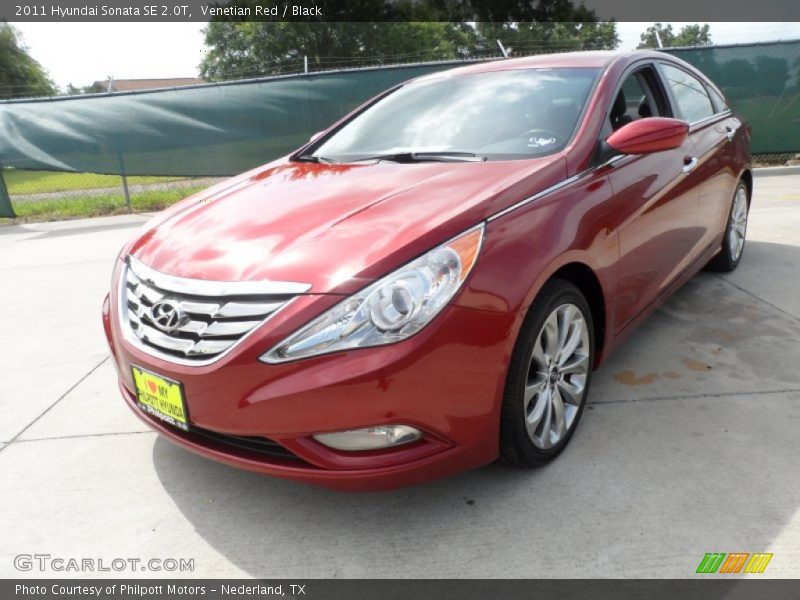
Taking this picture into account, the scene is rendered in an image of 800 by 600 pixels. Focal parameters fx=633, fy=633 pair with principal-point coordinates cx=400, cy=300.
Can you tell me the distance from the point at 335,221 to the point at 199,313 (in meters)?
0.54

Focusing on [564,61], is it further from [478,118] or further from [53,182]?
[53,182]

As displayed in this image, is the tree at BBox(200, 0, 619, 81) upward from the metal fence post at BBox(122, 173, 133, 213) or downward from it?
upward

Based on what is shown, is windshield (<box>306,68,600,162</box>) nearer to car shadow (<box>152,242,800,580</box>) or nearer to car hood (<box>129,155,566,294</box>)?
car hood (<box>129,155,566,294</box>)

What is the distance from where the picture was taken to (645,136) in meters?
2.55

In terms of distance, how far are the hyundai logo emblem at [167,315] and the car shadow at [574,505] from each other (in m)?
0.71

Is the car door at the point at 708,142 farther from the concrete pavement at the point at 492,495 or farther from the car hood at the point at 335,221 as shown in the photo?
the car hood at the point at 335,221

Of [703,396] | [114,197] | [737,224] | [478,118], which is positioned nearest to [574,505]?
[703,396]

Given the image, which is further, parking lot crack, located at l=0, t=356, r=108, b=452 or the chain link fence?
the chain link fence

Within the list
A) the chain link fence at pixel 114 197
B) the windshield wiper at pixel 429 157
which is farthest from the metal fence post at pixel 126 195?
the windshield wiper at pixel 429 157

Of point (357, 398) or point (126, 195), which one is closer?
point (357, 398)

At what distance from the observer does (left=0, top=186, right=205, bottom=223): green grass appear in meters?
9.07

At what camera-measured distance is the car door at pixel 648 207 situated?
2.67 metres

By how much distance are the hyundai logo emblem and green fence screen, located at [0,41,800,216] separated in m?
7.30

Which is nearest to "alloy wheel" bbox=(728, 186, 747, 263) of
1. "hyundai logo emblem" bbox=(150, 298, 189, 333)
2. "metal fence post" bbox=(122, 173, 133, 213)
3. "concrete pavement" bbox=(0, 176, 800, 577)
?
"concrete pavement" bbox=(0, 176, 800, 577)
